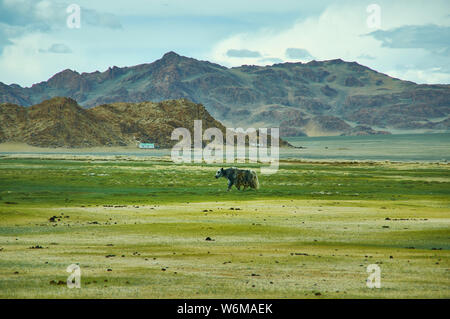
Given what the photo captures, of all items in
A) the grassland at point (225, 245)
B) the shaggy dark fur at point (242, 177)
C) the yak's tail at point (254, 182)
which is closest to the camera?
the grassland at point (225, 245)

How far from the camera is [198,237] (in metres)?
26.2

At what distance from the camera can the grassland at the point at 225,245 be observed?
15.5 m

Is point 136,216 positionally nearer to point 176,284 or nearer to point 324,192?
point 176,284

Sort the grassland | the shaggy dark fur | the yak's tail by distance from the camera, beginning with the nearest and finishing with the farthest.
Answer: the grassland < the shaggy dark fur < the yak's tail

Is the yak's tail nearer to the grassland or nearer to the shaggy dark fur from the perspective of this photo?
the shaggy dark fur

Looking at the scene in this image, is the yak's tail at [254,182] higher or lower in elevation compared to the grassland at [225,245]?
higher

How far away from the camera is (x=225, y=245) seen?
2377 cm

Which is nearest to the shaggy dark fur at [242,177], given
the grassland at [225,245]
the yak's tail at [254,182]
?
the yak's tail at [254,182]

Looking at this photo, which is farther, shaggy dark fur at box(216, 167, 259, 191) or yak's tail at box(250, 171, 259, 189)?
yak's tail at box(250, 171, 259, 189)

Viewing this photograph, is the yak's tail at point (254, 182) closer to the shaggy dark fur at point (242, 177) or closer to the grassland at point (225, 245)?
the shaggy dark fur at point (242, 177)

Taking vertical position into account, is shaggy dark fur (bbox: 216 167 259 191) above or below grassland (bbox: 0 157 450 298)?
above

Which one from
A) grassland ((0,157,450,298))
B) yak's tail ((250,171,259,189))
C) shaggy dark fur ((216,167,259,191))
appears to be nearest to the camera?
grassland ((0,157,450,298))

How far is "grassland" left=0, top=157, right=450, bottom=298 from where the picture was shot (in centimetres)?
1555

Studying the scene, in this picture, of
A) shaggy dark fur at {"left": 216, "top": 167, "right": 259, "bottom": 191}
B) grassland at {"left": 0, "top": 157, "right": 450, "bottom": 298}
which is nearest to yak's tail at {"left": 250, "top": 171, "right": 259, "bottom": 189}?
shaggy dark fur at {"left": 216, "top": 167, "right": 259, "bottom": 191}
